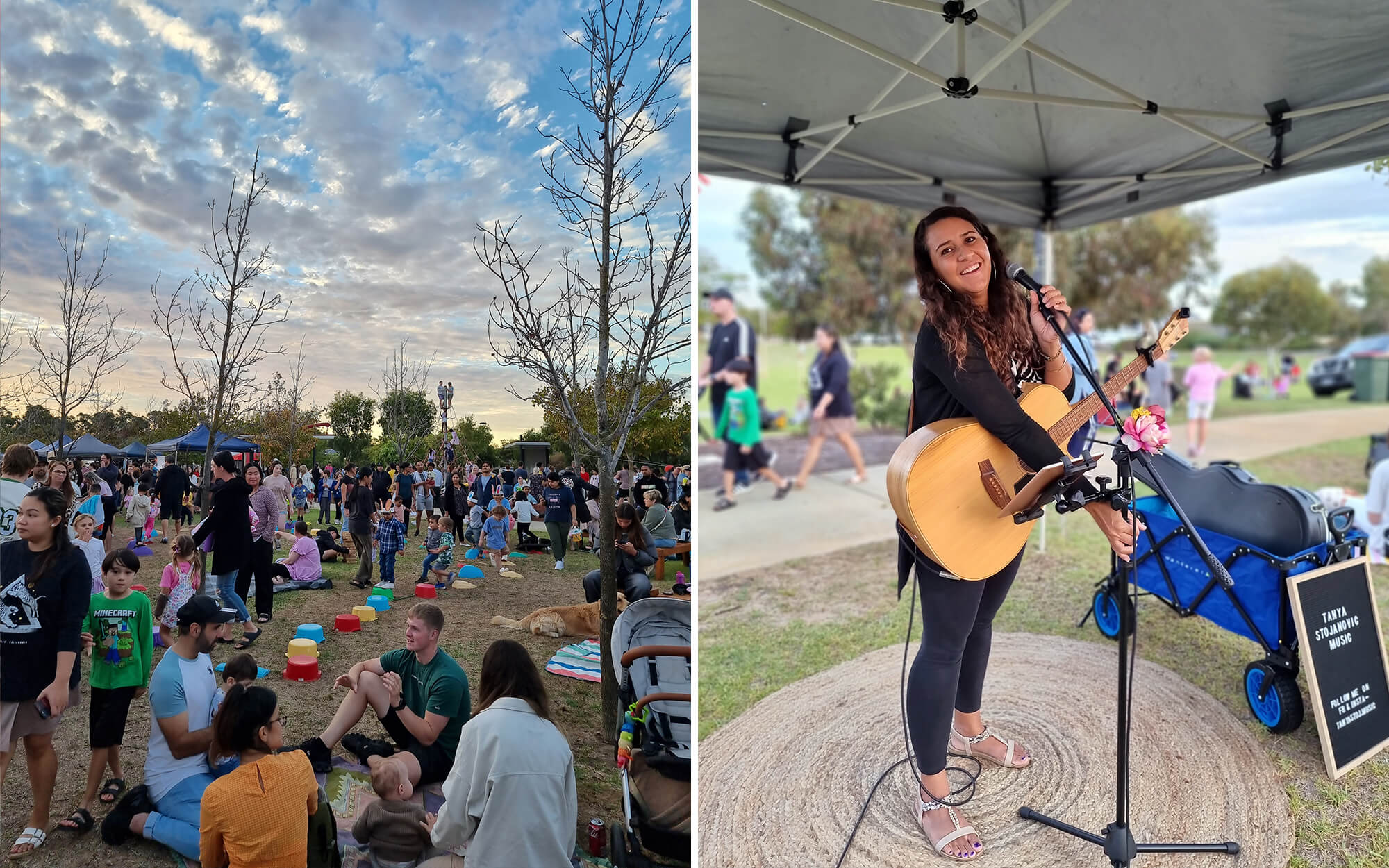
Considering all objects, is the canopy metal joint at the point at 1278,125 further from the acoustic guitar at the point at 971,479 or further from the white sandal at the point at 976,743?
the white sandal at the point at 976,743

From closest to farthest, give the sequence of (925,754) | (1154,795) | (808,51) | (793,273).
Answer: (925,754) < (1154,795) < (808,51) < (793,273)

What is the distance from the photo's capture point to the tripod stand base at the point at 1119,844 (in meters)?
2.12

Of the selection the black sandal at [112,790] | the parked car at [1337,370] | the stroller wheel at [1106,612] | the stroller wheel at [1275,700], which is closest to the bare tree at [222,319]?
the black sandal at [112,790]

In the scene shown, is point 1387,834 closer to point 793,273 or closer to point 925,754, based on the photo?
point 925,754

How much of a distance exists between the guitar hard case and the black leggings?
0.80 m

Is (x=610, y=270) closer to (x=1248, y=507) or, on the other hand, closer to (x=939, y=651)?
(x=939, y=651)

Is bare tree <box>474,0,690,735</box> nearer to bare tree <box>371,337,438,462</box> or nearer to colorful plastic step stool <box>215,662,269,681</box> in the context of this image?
bare tree <box>371,337,438,462</box>

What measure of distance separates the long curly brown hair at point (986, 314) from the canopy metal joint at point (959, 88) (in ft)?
2.19

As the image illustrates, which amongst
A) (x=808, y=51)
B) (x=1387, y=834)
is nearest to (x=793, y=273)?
(x=808, y=51)

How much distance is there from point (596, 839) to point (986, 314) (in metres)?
1.93

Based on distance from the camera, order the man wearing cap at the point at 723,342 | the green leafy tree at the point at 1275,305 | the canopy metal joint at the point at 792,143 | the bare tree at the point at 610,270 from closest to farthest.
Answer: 1. the bare tree at the point at 610,270
2. the canopy metal joint at the point at 792,143
3. the man wearing cap at the point at 723,342
4. the green leafy tree at the point at 1275,305

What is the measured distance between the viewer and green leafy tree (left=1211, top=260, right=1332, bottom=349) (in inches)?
990

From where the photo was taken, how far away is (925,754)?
2.40 meters

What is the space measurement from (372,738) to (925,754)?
167 centimetres
